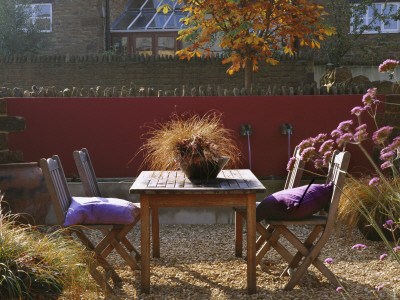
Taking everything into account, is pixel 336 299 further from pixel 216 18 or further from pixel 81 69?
pixel 81 69

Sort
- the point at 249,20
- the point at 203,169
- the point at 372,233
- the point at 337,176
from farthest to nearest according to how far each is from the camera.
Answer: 1. the point at 249,20
2. the point at 372,233
3. the point at 203,169
4. the point at 337,176

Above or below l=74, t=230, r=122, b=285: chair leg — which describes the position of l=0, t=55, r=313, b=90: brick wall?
above

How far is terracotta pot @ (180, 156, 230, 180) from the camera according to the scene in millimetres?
4543

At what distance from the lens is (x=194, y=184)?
4465 millimetres

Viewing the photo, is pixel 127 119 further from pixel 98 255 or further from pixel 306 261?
pixel 306 261

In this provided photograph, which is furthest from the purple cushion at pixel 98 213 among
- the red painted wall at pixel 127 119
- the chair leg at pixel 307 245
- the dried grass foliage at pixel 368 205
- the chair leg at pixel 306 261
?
the red painted wall at pixel 127 119

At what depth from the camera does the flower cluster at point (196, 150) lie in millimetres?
4453

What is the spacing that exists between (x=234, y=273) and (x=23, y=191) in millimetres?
2433

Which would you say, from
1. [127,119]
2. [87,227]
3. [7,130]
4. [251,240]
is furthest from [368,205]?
[7,130]

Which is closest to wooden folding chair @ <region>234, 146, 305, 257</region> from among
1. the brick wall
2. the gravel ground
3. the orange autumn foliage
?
the gravel ground

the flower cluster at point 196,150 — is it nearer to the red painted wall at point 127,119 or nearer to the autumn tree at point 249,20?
the red painted wall at point 127,119

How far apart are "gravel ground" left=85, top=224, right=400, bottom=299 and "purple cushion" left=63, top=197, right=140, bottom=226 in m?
0.56

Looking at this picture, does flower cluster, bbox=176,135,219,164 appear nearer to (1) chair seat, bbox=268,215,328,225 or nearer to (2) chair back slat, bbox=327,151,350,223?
(1) chair seat, bbox=268,215,328,225

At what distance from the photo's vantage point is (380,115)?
7.14 meters
